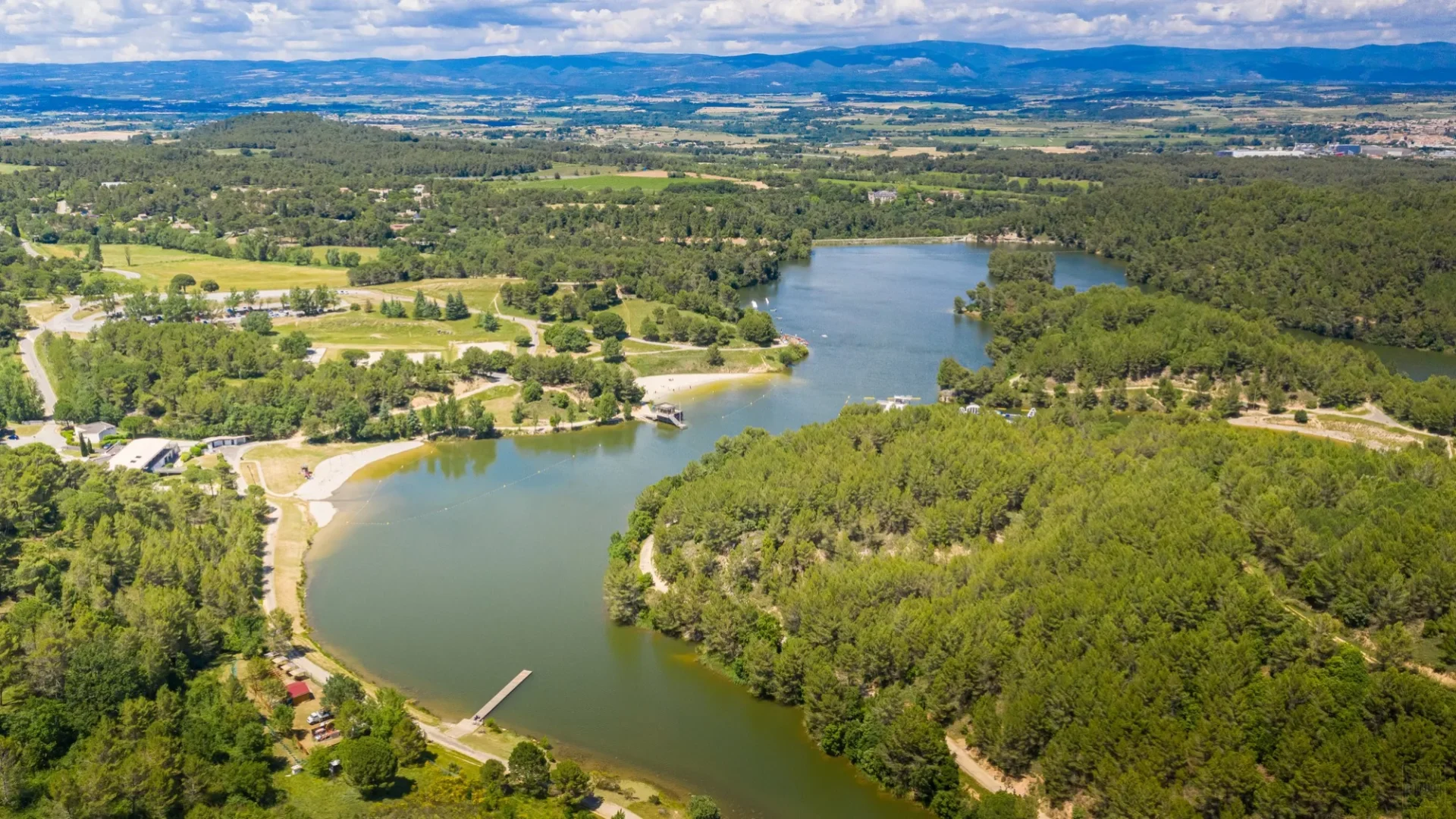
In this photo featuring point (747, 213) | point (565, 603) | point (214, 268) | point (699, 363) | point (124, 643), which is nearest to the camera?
point (124, 643)

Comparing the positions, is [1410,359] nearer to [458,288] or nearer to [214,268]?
[458,288]

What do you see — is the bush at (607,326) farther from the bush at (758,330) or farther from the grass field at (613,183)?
the grass field at (613,183)

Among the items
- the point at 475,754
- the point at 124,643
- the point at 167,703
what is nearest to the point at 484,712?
the point at 475,754

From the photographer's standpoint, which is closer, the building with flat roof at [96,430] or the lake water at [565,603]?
the lake water at [565,603]

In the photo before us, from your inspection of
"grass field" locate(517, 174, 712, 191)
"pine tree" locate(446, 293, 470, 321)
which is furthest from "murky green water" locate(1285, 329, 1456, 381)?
"grass field" locate(517, 174, 712, 191)

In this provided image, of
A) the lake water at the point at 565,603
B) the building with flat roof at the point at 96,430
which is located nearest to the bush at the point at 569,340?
the lake water at the point at 565,603

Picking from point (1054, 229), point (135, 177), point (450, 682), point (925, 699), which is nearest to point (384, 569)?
point (450, 682)
